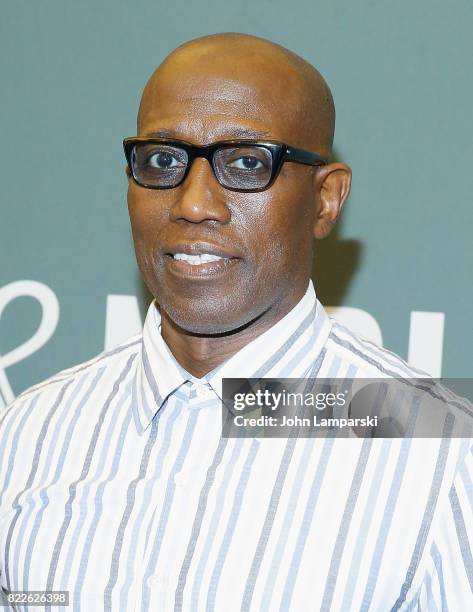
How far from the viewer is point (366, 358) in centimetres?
113

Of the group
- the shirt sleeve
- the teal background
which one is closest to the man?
the shirt sleeve

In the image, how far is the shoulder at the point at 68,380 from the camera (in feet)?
4.14

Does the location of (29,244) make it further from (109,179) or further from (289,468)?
(289,468)

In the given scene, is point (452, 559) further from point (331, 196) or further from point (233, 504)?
point (331, 196)

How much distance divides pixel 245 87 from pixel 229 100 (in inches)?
1.0

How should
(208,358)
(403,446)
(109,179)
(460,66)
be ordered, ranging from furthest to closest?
(109,179)
(460,66)
(208,358)
(403,446)

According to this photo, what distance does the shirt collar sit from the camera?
1.13 m

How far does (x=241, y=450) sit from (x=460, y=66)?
0.82 m

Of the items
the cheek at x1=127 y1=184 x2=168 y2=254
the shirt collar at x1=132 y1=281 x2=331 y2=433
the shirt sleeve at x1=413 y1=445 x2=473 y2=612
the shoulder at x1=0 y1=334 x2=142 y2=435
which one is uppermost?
the cheek at x1=127 y1=184 x2=168 y2=254

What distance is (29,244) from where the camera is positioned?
1.72 metres

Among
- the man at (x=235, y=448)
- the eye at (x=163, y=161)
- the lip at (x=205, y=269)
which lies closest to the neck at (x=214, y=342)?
the man at (x=235, y=448)

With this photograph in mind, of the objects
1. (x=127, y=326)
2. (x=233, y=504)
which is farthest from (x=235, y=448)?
(x=127, y=326)

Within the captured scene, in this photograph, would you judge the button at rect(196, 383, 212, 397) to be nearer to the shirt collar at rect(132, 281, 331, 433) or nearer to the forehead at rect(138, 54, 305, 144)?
the shirt collar at rect(132, 281, 331, 433)

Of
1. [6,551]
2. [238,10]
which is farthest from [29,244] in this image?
[6,551]
